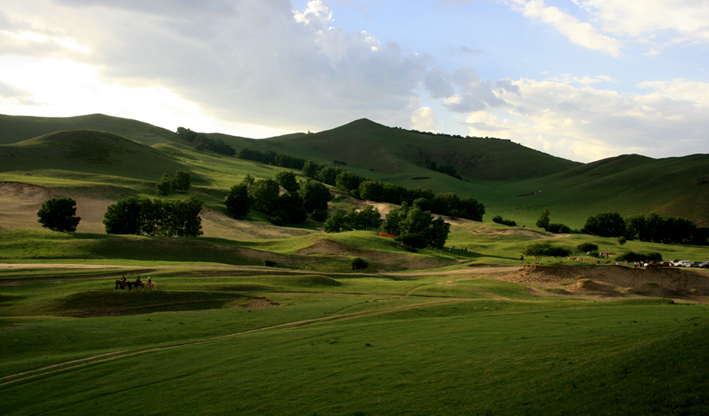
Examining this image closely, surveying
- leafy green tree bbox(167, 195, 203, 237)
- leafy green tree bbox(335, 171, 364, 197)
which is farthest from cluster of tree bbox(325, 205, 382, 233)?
leafy green tree bbox(335, 171, 364, 197)

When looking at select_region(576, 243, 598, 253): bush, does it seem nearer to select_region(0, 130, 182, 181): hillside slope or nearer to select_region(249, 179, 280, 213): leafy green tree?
select_region(249, 179, 280, 213): leafy green tree

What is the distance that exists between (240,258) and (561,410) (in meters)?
51.0

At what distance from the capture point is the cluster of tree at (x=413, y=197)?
13257 centimetres

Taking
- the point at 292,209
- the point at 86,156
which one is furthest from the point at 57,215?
the point at 86,156

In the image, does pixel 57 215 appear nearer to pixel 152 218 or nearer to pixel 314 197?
pixel 152 218

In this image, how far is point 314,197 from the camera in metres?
131

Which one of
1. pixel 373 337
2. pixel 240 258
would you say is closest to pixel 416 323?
pixel 373 337

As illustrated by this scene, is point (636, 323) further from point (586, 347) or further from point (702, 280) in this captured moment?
point (702, 280)

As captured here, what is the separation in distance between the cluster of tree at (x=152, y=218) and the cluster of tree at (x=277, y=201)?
33.3m

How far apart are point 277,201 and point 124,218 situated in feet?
171

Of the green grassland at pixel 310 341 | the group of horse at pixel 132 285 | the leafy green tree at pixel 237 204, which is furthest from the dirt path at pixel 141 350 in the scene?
the leafy green tree at pixel 237 204

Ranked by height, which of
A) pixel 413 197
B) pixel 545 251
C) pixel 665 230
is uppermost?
pixel 413 197

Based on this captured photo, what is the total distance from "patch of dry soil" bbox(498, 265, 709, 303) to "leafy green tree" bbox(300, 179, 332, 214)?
90.8 m

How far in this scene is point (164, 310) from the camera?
1154 inches
